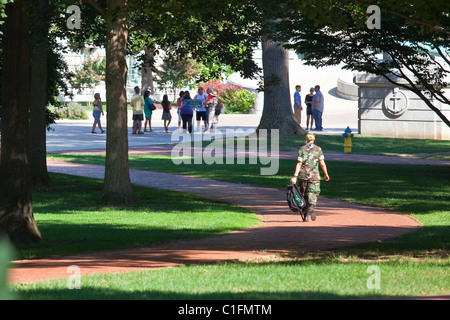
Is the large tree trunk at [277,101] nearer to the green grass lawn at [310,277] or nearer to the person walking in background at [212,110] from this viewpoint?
the person walking in background at [212,110]

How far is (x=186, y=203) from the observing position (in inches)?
609

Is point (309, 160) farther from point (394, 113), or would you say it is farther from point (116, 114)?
point (394, 113)

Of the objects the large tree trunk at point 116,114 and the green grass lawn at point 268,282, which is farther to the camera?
the large tree trunk at point 116,114

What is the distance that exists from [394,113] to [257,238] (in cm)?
2149

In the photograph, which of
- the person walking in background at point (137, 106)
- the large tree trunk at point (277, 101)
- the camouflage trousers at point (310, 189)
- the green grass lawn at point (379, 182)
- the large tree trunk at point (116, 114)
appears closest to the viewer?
the camouflage trousers at point (310, 189)

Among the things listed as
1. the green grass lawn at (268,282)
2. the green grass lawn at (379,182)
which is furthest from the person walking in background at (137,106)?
the green grass lawn at (268,282)

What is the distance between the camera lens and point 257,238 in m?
11.6

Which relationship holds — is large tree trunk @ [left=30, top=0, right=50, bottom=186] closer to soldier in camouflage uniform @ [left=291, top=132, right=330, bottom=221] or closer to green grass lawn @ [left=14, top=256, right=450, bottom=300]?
soldier in camouflage uniform @ [left=291, top=132, right=330, bottom=221]

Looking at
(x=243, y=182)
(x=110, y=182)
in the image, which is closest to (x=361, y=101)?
(x=243, y=182)

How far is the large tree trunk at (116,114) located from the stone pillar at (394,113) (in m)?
18.9

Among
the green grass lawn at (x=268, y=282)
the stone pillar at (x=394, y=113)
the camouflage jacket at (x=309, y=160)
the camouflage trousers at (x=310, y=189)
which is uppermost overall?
the stone pillar at (x=394, y=113)

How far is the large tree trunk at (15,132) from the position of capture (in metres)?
10.5

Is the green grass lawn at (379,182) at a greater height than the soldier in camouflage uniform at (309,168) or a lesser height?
lesser

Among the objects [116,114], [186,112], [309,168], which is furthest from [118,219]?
[186,112]
